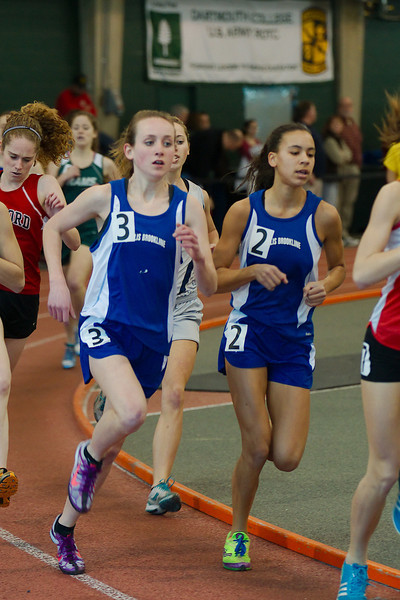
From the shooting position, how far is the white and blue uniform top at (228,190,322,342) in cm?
506

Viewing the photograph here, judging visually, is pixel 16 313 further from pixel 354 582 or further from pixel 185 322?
pixel 354 582

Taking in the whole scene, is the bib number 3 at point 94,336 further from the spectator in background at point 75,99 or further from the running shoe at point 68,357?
the spectator in background at point 75,99

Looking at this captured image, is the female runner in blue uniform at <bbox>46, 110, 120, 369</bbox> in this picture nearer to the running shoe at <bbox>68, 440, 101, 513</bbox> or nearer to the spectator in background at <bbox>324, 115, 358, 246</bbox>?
the running shoe at <bbox>68, 440, 101, 513</bbox>

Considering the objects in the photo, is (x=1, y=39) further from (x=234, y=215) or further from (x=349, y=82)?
(x=234, y=215)

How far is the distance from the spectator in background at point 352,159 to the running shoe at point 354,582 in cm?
1499

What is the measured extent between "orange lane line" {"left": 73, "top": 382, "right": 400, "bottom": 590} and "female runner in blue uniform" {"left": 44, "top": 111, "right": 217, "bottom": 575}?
3.49 ft

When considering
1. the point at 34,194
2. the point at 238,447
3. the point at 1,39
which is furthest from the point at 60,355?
the point at 1,39

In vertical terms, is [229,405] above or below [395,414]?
below

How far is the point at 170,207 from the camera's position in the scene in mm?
4941

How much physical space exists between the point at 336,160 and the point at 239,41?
2959 mm

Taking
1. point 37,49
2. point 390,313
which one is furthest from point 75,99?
point 390,313

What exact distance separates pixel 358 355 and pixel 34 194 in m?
5.03

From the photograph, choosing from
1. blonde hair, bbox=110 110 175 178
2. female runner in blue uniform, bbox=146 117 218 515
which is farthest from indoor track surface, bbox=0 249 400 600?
blonde hair, bbox=110 110 175 178

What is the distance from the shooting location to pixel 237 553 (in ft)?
16.6
